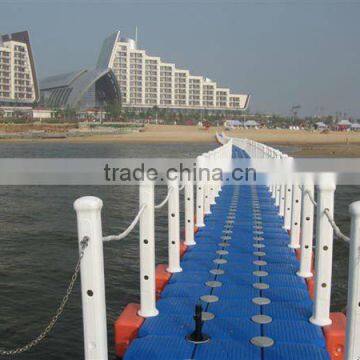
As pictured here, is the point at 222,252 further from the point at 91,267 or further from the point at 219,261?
the point at 91,267

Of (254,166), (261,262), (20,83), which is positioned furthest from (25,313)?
(20,83)

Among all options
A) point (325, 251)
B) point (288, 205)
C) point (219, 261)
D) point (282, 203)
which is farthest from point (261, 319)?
point (282, 203)

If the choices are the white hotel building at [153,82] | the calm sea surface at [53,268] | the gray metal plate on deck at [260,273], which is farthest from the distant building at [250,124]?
the gray metal plate on deck at [260,273]

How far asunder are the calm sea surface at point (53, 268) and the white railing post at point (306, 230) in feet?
9.96

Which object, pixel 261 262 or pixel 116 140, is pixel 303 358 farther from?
pixel 116 140

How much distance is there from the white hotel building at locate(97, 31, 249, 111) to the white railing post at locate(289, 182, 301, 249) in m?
173

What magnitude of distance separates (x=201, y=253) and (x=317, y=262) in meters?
3.16

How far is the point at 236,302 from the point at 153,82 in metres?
182

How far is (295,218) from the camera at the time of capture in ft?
27.3

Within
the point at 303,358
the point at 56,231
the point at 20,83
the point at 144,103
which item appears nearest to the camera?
the point at 303,358

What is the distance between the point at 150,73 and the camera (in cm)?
18388

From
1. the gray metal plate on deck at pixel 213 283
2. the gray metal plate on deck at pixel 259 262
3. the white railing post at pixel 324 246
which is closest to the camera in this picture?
the white railing post at pixel 324 246

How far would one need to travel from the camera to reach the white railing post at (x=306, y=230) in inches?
Result: 254

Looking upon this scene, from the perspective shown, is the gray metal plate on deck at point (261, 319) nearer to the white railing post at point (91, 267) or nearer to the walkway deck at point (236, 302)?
the walkway deck at point (236, 302)
